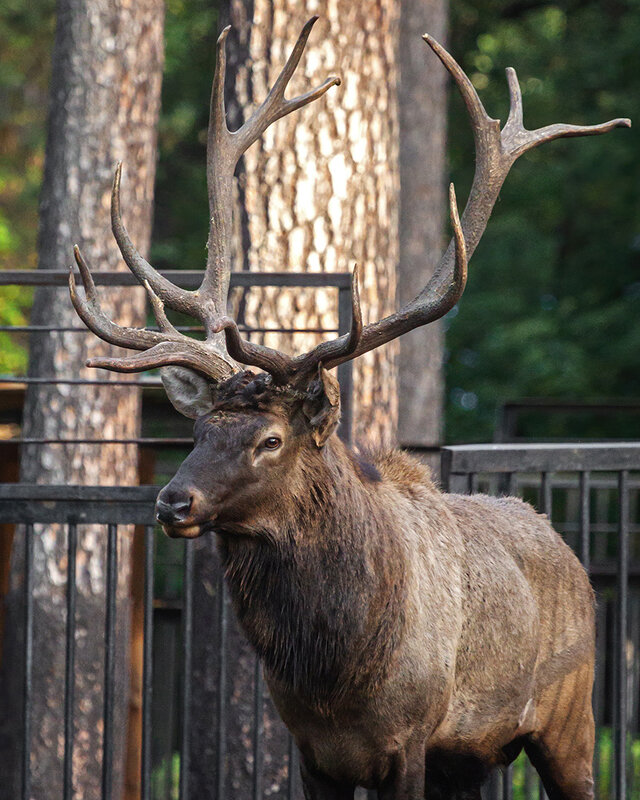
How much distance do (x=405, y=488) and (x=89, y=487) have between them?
142 centimetres

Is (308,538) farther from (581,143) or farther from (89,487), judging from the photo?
(581,143)

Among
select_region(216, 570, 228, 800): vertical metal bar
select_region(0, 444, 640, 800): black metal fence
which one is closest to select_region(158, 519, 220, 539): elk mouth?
select_region(0, 444, 640, 800): black metal fence

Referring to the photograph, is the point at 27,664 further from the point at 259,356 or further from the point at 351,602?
the point at 259,356

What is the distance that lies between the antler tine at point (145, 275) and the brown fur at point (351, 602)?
745 millimetres

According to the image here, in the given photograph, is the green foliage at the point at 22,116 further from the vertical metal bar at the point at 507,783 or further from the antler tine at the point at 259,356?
the antler tine at the point at 259,356

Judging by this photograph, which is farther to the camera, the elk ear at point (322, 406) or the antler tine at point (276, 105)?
the antler tine at point (276, 105)

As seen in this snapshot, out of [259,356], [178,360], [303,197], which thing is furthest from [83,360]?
[259,356]

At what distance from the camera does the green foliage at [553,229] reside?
1886 cm

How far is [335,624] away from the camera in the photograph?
3906mm

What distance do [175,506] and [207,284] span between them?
4.34 ft

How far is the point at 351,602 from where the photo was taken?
12.9 ft

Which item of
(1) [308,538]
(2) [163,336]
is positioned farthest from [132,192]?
(1) [308,538]

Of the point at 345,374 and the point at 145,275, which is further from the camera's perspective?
the point at 345,374

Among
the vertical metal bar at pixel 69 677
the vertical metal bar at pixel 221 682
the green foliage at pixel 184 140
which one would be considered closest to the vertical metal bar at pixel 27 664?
the vertical metal bar at pixel 69 677
